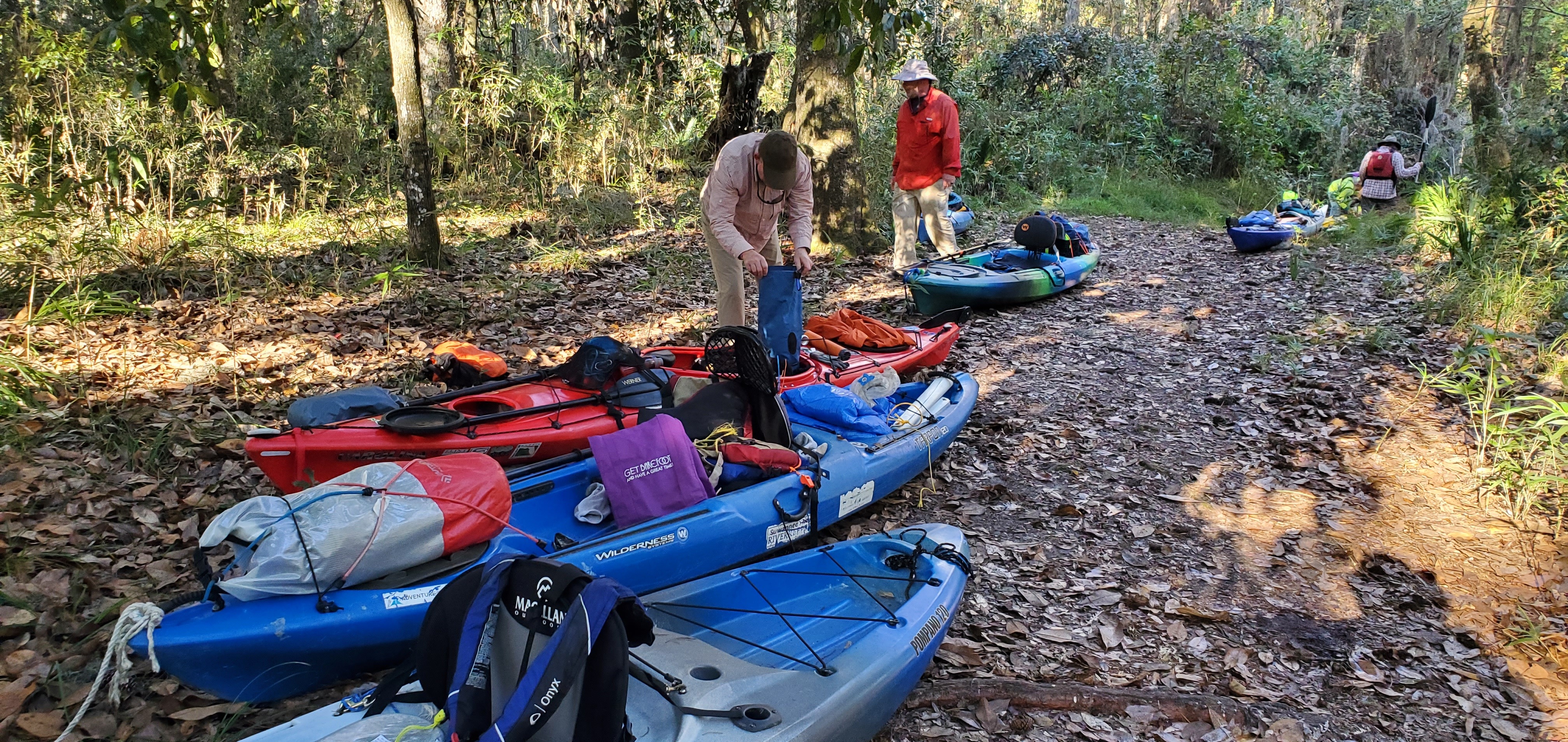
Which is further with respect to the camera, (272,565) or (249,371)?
(249,371)

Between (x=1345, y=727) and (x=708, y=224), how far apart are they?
14.8ft

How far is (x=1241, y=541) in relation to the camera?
15.1ft

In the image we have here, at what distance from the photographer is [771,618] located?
3.53 metres

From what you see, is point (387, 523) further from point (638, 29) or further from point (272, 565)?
point (638, 29)

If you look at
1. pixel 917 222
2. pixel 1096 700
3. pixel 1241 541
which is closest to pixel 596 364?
pixel 1096 700

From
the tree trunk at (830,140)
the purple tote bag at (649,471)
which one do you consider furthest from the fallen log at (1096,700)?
the tree trunk at (830,140)

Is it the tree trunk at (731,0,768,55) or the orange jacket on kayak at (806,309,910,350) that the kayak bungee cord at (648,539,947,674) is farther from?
the tree trunk at (731,0,768,55)

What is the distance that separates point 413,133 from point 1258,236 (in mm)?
9413

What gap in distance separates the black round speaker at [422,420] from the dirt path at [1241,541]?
222 centimetres

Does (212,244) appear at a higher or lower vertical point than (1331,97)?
lower

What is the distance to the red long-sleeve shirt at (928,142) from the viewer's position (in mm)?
8805

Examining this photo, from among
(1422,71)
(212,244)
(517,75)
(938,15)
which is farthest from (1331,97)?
(212,244)

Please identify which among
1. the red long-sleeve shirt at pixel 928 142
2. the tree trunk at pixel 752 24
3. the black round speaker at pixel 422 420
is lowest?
Result: the black round speaker at pixel 422 420

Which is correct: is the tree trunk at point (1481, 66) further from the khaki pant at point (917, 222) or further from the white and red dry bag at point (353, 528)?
the white and red dry bag at point (353, 528)
